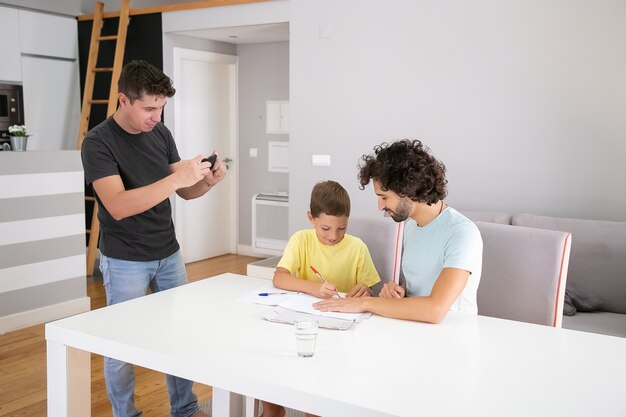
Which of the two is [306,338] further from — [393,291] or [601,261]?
[601,261]

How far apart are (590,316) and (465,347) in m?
1.75

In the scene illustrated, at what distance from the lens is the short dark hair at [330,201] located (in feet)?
7.33

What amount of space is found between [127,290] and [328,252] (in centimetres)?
77

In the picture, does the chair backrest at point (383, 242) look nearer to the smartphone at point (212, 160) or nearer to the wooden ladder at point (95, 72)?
the smartphone at point (212, 160)

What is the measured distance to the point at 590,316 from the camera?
3.11 m

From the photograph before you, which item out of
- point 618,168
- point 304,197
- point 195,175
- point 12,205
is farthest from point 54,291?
point 618,168

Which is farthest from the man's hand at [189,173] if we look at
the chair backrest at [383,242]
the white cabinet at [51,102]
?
the white cabinet at [51,102]

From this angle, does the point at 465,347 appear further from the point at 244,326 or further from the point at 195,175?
the point at 195,175

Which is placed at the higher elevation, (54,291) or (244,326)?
(244,326)

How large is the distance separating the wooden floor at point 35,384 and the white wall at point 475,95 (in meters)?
1.88

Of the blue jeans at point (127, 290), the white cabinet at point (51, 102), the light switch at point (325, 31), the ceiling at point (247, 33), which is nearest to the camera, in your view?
the blue jeans at point (127, 290)

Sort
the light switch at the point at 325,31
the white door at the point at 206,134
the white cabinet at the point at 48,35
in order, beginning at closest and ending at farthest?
the light switch at the point at 325,31
the white cabinet at the point at 48,35
the white door at the point at 206,134

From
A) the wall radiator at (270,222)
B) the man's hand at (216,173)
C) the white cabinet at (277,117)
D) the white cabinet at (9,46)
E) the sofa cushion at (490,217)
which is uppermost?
the white cabinet at (9,46)

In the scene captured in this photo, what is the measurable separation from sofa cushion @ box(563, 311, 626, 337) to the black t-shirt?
6.31ft
